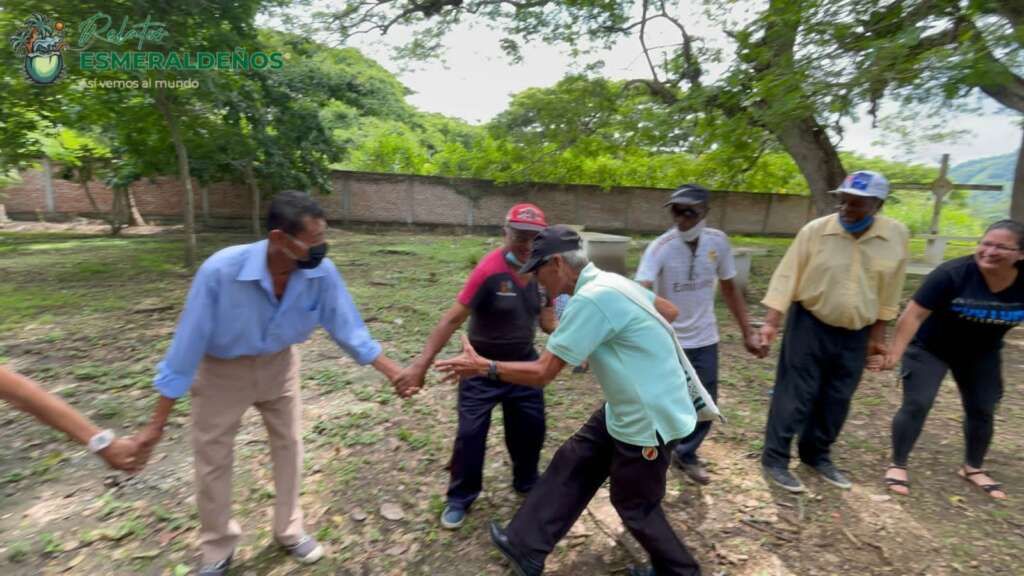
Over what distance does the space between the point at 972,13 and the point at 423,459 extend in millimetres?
6326

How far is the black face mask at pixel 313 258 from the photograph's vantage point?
226cm

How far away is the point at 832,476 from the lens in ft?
11.1

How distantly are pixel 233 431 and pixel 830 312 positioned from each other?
3.28m

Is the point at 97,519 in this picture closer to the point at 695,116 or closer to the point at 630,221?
Result: the point at 695,116

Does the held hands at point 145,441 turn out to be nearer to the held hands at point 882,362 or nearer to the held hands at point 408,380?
the held hands at point 408,380

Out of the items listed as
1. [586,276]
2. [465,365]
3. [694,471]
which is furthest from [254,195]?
[586,276]

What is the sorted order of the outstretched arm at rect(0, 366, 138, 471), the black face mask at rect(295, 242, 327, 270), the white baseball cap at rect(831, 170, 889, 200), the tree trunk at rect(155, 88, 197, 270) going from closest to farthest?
the outstretched arm at rect(0, 366, 138, 471) < the black face mask at rect(295, 242, 327, 270) < the white baseball cap at rect(831, 170, 889, 200) < the tree trunk at rect(155, 88, 197, 270)

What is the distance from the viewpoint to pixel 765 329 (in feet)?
10.6

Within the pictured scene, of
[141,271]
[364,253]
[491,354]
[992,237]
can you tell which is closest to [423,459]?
[491,354]

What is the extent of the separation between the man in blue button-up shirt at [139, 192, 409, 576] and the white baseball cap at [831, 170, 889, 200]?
2.81m

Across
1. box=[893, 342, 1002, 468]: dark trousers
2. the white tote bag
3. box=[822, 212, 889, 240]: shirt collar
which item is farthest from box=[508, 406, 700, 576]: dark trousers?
box=[893, 342, 1002, 468]: dark trousers

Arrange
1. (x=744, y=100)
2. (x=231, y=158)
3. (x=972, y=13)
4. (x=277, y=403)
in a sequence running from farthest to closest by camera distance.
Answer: (x=231, y=158) < (x=744, y=100) < (x=972, y=13) < (x=277, y=403)

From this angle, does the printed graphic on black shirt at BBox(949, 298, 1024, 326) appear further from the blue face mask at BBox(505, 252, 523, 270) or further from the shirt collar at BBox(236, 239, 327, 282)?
the shirt collar at BBox(236, 239, 327, 282)

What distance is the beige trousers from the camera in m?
2.27
